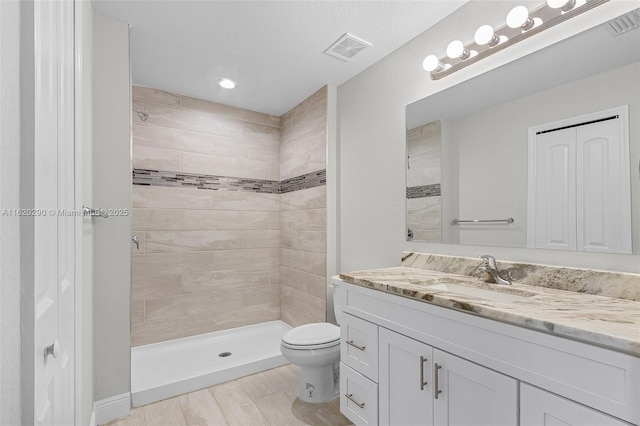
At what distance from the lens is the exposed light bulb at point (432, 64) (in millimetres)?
1807

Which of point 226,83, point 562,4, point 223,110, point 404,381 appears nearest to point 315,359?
point 404,381

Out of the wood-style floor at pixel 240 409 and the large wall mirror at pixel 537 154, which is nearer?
the large wall mirror at pixel 537 154

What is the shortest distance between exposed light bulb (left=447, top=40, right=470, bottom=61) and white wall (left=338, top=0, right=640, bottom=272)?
0.27 ft

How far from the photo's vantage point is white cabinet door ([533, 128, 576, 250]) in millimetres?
1359

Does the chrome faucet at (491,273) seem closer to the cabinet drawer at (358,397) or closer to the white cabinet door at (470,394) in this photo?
the white cabinet door at (470,394)

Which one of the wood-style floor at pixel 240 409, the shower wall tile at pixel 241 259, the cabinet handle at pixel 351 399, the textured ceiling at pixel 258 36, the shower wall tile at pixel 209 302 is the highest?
the textured ceiling at pixel 258 36

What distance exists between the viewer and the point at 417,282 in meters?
1.51

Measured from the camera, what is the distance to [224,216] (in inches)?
124

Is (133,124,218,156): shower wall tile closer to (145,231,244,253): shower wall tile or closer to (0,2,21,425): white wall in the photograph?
(145,231,244,253): shower wall tile

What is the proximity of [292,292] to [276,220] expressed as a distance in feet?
2.59

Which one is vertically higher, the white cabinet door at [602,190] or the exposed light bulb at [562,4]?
the exposed light bulb at [562,4]

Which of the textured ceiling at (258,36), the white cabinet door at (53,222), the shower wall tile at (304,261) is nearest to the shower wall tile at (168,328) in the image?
the shower wall tile at (304,261)

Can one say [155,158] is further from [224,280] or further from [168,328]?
[168,328]

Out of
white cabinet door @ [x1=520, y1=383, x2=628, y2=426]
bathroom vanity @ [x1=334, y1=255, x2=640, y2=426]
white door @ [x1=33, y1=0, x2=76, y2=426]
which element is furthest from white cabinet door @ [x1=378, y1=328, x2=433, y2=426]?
white door @ [x1=33, y1=0, x2=76, y2=426]
